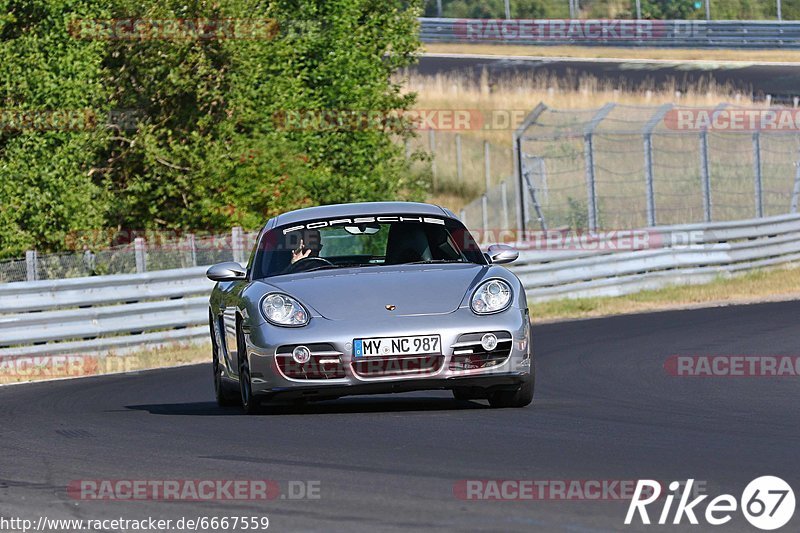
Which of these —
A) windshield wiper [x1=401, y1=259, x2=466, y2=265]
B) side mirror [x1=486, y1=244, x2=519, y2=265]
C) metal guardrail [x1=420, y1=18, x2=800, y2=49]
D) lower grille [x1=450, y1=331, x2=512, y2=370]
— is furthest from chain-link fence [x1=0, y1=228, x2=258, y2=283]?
metal guardrail [x1=420, y1=18, x2=800, y2=49]

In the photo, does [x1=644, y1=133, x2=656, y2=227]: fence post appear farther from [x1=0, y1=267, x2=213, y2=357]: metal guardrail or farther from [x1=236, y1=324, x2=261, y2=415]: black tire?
[x1=236, y1=324, x2=261, y2=415]: black tire

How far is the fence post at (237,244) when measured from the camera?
20359 mm

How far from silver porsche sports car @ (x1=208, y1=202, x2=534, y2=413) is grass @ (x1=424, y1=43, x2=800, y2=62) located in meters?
42.9

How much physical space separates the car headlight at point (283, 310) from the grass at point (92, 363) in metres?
6.93

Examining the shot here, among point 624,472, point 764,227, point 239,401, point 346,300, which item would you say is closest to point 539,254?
point 764,227

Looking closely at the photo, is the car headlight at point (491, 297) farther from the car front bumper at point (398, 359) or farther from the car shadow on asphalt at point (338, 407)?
the car shadow on asphalt at point (338, 407)

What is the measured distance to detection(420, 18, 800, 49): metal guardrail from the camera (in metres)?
51.0

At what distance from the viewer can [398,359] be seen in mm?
8969

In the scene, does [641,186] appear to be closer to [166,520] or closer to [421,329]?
[421,329]

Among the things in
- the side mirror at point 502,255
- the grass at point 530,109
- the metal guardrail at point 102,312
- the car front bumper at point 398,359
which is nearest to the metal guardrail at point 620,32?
the grass at point 530,109

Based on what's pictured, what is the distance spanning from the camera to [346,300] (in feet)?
30.0

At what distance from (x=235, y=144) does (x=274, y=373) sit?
1760 cm

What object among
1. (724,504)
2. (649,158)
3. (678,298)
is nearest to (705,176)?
(649,158)

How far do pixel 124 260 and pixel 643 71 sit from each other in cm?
3327
